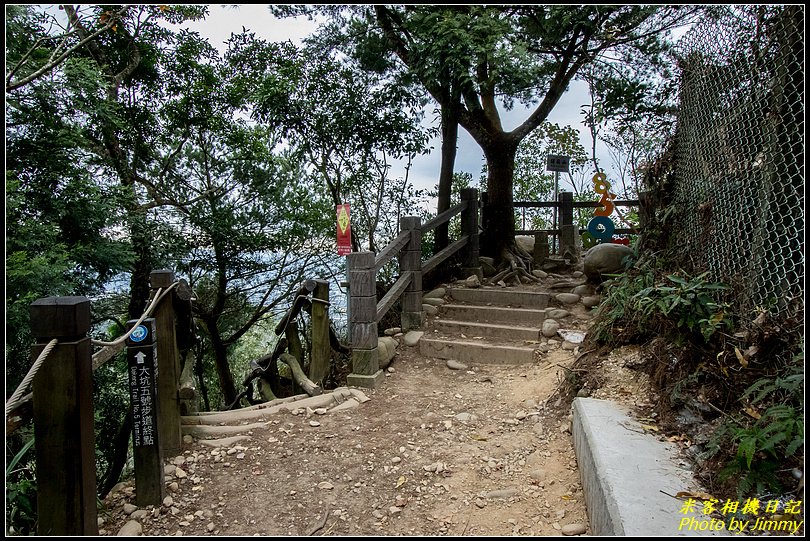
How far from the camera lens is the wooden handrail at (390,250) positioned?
511cm

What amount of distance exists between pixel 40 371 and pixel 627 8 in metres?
7.22

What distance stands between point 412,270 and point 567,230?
402 cm

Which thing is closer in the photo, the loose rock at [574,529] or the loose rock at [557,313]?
the loose rock at [574,529]

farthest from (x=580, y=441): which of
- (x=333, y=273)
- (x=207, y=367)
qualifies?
(x=207, y=367)

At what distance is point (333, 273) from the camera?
947cm

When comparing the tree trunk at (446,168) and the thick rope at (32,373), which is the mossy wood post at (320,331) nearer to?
the thick rope at (32,373)

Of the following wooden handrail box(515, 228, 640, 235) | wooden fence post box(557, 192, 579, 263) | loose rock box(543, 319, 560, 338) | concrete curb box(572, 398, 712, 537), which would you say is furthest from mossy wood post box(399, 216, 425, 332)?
wooden fence post box(557, 192, 579, 263)

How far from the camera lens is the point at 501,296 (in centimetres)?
679

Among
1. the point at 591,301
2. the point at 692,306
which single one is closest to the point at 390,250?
the point at 591,301

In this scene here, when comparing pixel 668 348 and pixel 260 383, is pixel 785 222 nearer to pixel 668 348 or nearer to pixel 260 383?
pixel 668 348

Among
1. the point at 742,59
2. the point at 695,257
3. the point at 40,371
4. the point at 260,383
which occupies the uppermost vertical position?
the point at 742,59

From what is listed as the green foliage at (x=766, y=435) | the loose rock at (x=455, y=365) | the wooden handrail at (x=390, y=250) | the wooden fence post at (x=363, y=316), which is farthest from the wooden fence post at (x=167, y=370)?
the green foliage at (x=766, y=435)

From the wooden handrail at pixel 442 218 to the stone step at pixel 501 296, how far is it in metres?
0.96

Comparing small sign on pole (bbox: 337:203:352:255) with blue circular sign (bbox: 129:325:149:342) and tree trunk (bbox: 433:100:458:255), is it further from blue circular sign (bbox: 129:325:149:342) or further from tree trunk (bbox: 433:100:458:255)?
tree trunk (bbox: 433:100:458:255)
